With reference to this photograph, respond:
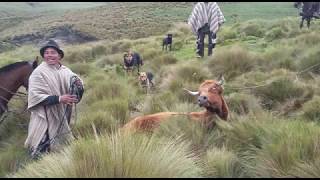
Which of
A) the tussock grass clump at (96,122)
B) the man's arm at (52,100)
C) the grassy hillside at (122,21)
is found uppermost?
the man's arm at (52,100)

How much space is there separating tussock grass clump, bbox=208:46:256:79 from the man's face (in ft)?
20.0

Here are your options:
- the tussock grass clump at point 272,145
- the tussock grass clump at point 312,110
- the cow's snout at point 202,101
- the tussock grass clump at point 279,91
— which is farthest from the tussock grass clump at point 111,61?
the tussock grass clump at point 272,145

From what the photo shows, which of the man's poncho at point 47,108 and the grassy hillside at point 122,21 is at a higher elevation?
the man's poncho at point 47,108

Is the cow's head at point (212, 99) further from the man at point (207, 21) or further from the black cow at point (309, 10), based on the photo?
the black cow at point (309, 10)

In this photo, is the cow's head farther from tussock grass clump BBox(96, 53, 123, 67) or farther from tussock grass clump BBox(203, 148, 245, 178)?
tussock grass clump BBox(96, 53, 123, 67)

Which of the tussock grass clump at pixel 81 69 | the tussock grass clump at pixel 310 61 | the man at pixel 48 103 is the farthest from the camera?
the tussock grass clump at pixel 81 69

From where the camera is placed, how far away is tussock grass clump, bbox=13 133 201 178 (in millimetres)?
4445

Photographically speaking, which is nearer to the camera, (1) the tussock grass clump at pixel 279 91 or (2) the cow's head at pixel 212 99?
(2) the cow's head at pixel 212 99

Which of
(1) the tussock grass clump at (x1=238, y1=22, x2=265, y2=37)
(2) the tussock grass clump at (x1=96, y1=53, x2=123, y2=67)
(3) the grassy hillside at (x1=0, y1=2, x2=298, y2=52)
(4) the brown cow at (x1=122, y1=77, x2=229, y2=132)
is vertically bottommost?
(3) the grassy hillside at (x1=0, y1=2, x2=298, y2=52)

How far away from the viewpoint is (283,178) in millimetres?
4855

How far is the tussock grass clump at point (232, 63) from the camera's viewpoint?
12723mm

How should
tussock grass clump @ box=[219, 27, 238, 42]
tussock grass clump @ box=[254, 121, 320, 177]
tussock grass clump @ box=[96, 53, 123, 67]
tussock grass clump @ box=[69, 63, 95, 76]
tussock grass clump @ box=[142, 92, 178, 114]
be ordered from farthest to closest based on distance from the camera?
tussock grass clump @ box=[96, 53, 123, 67], tussock grass clump @ box=[219, 27, 238, 42], tussock grass clump @ box=[69, 63, 95, 76], tussock grass clump @ box=[142, 92, 178, 114], tussock grass clump @ box=[254, 121, 320, 177]

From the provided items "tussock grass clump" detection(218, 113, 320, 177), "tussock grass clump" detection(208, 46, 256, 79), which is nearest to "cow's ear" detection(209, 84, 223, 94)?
"tussock grass clump" detection(218, 113, 320, 177)

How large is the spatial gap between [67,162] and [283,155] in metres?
2.01
